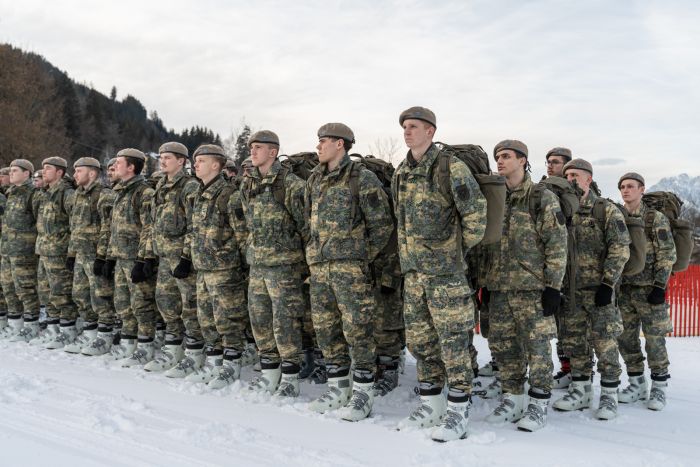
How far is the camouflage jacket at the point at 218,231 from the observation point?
18.6 feet

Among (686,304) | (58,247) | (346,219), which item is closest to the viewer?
(346,219)

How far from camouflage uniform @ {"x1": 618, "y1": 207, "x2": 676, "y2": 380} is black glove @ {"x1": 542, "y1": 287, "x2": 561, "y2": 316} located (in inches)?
70.4

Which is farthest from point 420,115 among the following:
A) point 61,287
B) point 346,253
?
point 61,287

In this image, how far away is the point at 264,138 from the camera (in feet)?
17.7

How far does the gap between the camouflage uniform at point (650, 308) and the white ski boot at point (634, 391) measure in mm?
80

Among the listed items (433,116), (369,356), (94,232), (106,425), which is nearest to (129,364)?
(94,232)

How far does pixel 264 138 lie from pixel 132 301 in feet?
9.17

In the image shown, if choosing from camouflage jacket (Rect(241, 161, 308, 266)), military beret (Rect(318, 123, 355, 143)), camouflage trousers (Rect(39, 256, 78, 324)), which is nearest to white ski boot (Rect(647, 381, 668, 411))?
camouflage jacket (Rect(241, 161, 308, 266))

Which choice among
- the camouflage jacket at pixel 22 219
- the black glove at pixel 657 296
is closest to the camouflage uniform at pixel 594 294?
the black glove at pixel 657 296

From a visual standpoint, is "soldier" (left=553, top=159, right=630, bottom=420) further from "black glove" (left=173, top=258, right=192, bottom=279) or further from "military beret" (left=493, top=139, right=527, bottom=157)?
"black glove" (left=173, top=258, right=192, bottom=279)

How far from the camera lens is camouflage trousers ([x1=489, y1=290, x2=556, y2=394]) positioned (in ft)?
15.2

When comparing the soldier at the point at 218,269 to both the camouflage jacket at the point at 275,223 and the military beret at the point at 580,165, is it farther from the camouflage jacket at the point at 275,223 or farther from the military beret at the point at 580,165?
the military beret at the point at 580,165

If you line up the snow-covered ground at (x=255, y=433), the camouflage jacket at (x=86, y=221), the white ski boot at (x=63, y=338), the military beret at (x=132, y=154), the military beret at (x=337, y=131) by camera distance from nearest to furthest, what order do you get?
the snow-covered ground at (x=255, y=433), the military beret at (x=337, y=131), the military beret at (x=132, y=154), the camouflage jacket at (x=86, y=221), the white ski boot at (x=63, y=338)

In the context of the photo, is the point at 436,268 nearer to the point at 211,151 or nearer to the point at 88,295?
the point at 211,151
